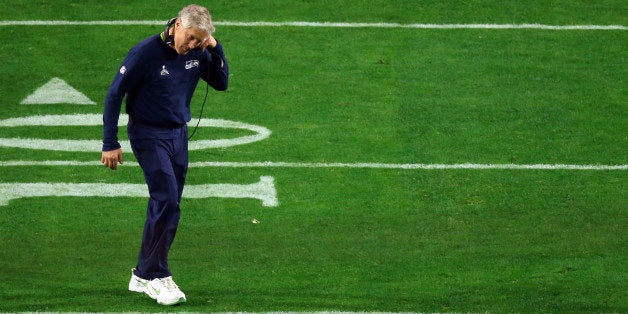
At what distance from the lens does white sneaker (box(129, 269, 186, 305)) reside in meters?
9.02

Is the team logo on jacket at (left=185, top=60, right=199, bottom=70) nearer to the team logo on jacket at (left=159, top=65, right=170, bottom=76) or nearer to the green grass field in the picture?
the team logo on jacket at (left=159, top=65, right=170, bottom=76)

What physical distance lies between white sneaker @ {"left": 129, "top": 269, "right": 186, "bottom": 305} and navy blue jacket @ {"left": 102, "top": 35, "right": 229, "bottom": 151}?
3.05 feet

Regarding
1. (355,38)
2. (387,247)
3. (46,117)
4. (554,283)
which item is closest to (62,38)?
(46,117)

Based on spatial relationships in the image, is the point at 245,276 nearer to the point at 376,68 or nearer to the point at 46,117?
the point at 46,117

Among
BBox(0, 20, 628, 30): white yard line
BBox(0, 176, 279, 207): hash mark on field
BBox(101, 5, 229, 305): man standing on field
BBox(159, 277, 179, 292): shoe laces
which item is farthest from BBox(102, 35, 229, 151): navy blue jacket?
BBox(0, 20, 628, 30): white yard line

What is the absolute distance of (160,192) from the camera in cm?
902

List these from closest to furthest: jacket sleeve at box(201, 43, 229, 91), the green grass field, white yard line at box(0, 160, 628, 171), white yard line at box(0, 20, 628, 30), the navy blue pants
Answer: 1. the navy blue pants
2. jacket sleeve at box(201, 43, 229, 91)
3. the green grass field
4. white yard line at box(0, 160, 628, 171)
5. white yard line at box(0, 20, 628, 30)

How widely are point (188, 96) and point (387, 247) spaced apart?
7.57 feet

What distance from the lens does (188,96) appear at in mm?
9172

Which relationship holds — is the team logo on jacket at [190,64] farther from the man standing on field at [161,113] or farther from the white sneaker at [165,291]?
the white sneaker at [165,291]

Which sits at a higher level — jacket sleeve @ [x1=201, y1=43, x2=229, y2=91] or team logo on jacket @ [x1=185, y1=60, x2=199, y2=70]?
team logo on jacket @ [x1=185, y1=60, x2=199, y2=70]

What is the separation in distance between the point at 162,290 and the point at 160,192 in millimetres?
629

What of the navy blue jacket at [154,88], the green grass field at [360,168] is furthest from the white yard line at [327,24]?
the navy blue jacket at [154,88]

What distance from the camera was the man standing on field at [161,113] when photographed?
345 inches
